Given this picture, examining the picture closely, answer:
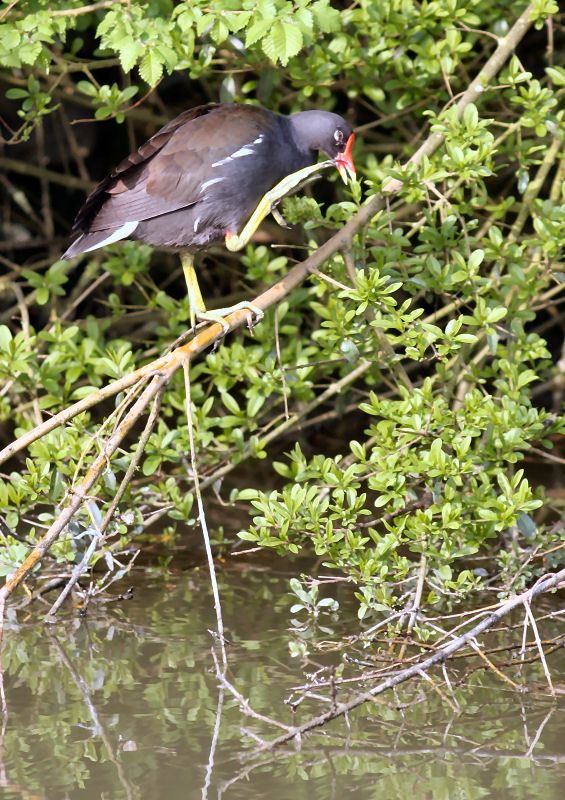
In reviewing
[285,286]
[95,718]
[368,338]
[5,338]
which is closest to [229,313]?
[285,286]

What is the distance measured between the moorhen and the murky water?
107 centimetres

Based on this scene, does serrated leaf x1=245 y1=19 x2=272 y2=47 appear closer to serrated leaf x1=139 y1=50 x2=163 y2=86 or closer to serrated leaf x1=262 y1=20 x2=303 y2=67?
serrated leaf x1=262 y1=20 x2=303 y2=67

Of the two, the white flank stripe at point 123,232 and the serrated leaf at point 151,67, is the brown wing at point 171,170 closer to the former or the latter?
the white flank stripe at point 123,232

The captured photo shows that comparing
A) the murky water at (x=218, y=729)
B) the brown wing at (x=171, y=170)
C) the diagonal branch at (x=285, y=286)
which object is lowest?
the murky water at (x=218, y=729)

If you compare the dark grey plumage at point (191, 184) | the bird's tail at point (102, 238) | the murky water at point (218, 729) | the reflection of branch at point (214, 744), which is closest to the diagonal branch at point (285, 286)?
the dark grey plumage at point (191, 184)

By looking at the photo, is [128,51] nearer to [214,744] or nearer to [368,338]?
[368,338]

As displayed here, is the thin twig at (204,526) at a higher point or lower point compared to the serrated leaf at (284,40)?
lower

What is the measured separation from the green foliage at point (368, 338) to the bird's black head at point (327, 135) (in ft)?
0.50

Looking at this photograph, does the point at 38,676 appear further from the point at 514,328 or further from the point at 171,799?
the point at 514,328

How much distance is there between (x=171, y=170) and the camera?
150 inches

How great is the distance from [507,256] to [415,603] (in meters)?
1.32

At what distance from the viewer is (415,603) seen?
3256 millimetres

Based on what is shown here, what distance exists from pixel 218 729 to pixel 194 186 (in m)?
1.71

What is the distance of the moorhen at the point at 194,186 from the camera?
376cm
